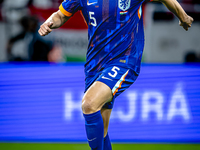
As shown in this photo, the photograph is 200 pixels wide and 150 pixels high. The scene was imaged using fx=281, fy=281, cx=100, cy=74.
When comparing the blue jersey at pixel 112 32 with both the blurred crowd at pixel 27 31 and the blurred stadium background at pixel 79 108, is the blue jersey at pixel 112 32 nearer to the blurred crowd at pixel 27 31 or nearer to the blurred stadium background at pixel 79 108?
the blurred stadium background at pixel 79 108

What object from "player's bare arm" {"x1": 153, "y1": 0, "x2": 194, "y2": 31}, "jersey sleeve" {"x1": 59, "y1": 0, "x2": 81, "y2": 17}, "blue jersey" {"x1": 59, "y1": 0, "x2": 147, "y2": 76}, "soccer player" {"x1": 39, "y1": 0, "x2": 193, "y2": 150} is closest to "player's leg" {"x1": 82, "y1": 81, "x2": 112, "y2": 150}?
"soccer player" {"x1": 39, "y1": 0, "x2": 193, "y2": 150}

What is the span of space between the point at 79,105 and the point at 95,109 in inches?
70.3

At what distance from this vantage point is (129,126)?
377 cm

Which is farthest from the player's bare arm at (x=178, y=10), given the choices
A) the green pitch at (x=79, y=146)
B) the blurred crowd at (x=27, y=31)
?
the blurred crowd at (x=27, y=31)

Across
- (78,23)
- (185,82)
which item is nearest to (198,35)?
(78,23)

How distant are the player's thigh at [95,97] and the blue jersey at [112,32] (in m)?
0.27

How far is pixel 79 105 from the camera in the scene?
3.82 m

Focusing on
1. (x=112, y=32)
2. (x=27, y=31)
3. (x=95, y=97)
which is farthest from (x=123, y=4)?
(x=27, y=31)

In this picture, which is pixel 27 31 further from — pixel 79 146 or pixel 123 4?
pixel 123 4

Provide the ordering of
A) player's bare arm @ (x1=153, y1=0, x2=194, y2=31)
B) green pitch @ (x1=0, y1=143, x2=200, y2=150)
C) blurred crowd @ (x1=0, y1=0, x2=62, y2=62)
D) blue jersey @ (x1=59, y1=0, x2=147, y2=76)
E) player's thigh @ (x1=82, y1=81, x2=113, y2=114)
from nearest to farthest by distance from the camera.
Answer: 1. player's thigh @ (x1=82, y1=81, x2=113, y2=114)
2. blue jersey @ (x1=59, y1=0, x2=147, y2=76)
3. player's bare arm @ (x1=153, y1=0, x2=194, y2=31)
4. green pitch @ (x1=0, y1=143, x2=200, y2=150)
5. blurred crowd @ (x1=0, y1=0, x2=62, y2=62)

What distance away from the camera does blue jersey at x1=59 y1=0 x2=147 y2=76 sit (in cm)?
226

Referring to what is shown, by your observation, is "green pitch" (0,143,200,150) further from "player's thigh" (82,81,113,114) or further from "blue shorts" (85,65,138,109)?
"player's thigh" (82,81,113,114)

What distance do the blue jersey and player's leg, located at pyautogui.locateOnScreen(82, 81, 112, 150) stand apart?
0.29 meters

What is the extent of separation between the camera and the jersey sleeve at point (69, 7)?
7.97ft
